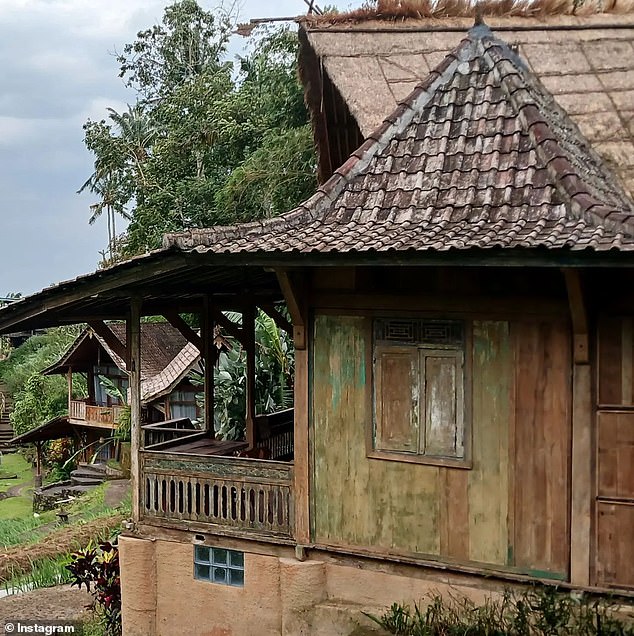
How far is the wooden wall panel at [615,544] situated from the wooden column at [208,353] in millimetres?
5286

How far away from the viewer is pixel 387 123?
7770 millimetres

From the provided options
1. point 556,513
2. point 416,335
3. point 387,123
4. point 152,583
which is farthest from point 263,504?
point 387,123

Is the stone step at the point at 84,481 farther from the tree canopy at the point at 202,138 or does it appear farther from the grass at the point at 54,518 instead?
the tree canopy at the point at 202,138

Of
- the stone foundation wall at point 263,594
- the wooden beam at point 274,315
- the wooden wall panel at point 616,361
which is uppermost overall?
the wooden beam at point 274,315

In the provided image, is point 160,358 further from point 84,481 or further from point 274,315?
point 274,315

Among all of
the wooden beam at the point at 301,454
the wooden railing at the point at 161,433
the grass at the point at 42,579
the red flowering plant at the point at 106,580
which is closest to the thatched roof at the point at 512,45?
the wooden beam at the point at 301,454

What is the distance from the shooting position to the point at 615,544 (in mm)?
6363

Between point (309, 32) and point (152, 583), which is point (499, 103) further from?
point (152, 583)

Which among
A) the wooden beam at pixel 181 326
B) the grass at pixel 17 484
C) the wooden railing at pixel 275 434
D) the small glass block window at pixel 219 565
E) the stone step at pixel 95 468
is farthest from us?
the stone step at pixel 95 468

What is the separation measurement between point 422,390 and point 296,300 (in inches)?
52.3

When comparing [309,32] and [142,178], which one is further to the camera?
[142,178]

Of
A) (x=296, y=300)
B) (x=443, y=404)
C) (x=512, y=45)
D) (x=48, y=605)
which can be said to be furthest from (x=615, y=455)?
(x=48, y=605)

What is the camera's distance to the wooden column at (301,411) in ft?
23.9

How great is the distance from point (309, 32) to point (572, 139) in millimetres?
3965
